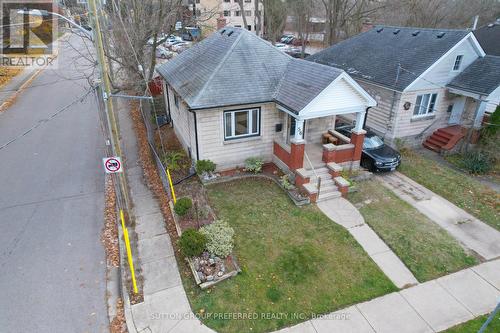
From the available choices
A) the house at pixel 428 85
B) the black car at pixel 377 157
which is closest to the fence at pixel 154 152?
the black car at pixel 377 157

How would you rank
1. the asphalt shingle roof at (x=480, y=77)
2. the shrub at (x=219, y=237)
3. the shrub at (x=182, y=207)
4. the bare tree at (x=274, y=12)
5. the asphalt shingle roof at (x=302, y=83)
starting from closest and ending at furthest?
the shrub at (x=219, y=237) < the shrub at (x=182, y=207) < the asphalt shingle roof at (x=302, y=83) < the asphalt shingle roof at (x=480, y=77) < the bare tree at (x=274, y=12)

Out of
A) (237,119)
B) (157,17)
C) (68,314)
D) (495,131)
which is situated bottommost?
(68,314)

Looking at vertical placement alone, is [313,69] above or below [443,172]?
above

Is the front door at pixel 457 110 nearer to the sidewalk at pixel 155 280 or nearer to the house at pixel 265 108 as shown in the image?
the house at pixel 265 108

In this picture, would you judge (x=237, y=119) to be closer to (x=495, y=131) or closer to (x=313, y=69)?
(x=313, y=69)

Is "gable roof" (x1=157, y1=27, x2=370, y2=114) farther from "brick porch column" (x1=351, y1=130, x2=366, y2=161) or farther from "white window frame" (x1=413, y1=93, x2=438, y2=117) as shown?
"white window frame" (x1=413, y1=93, x2=438, y2=117)

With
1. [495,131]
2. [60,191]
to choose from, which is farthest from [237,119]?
[495,131]

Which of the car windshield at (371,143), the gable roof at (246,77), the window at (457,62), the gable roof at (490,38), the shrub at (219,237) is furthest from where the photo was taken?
the gable roof at (490,38)
